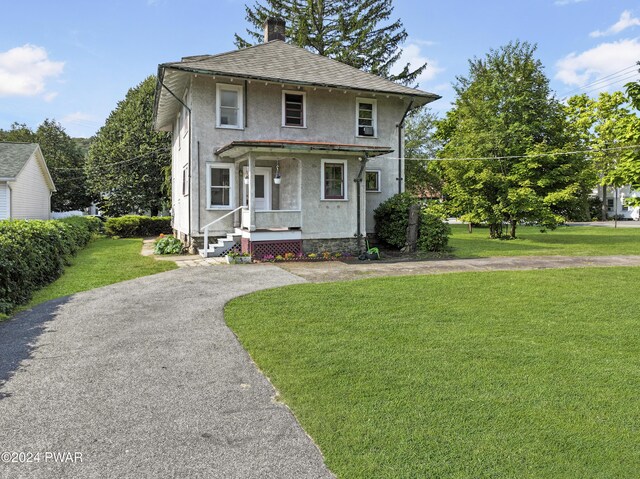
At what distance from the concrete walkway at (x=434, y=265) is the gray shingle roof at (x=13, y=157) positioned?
1732 centimetres

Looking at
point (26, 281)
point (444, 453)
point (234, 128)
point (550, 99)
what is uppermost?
point (550, 99)

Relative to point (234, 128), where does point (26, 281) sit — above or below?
below

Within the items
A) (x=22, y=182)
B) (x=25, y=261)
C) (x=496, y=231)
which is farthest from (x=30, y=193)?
(x=496, y=231)

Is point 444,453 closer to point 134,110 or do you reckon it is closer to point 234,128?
point 234,128

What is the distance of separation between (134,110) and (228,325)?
32852 mm

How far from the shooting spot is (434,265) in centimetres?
1274

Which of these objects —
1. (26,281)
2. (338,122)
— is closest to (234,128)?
(338,122)

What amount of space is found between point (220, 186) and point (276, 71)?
4.60 m

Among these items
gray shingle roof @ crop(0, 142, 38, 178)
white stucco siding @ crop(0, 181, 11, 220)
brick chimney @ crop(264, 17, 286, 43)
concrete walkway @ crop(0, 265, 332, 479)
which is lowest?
concrete walkway @ crop(0, 265, 332, 479)

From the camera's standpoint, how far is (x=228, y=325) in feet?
21.4

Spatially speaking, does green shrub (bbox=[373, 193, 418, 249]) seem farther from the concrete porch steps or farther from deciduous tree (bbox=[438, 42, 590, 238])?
deciduous tree (bbox=[438, 42, 590, 238])

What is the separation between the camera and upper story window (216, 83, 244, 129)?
1559 centimetres

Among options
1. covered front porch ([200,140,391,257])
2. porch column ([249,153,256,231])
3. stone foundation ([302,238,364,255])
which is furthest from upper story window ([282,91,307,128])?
stone foundation ([302,238,364,255])

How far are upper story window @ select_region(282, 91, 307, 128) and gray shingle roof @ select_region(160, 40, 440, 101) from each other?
0.68m
